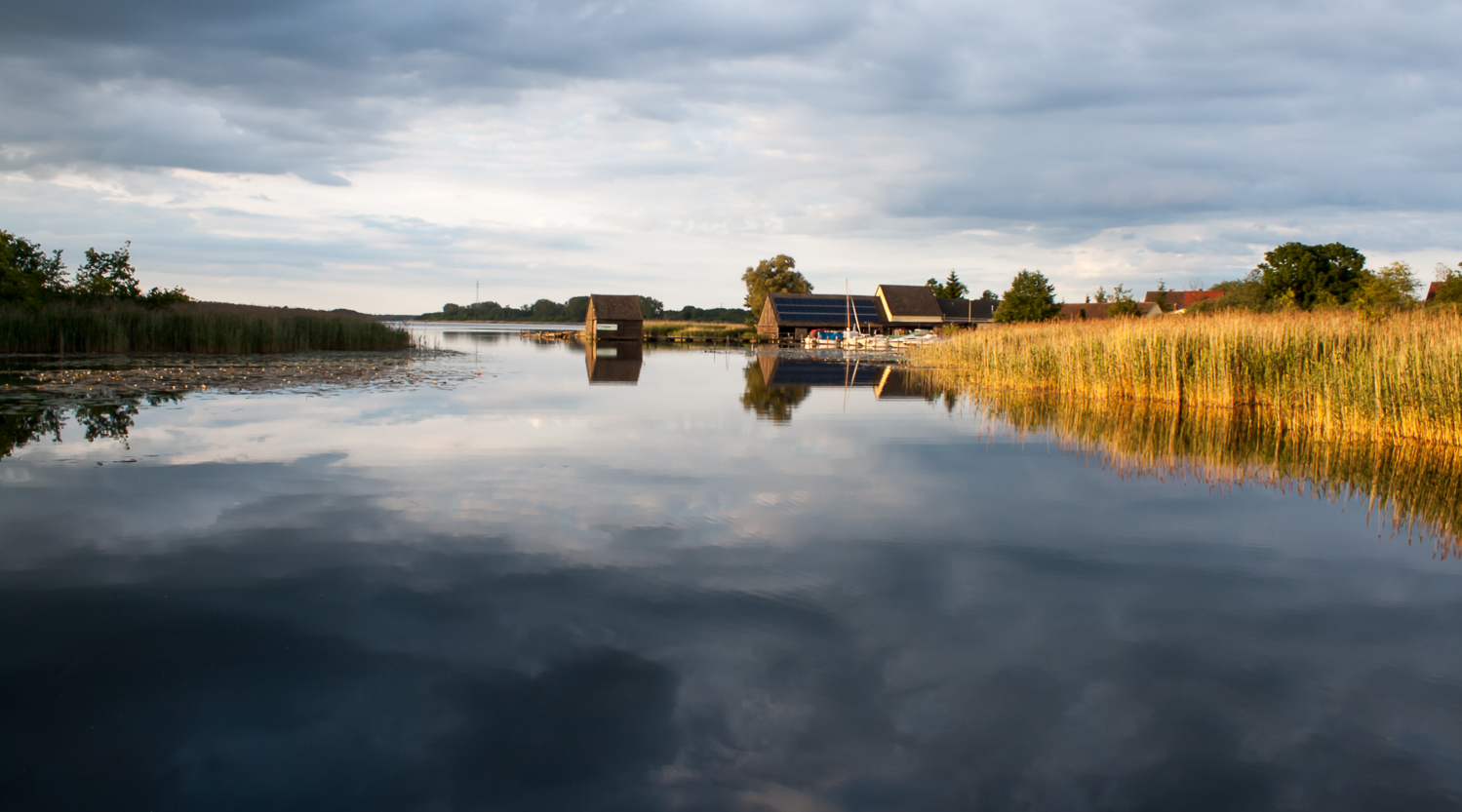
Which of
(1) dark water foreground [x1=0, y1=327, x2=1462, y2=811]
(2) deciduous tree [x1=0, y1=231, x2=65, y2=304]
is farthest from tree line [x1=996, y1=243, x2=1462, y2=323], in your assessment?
(2) deciduous tree [x1=0, y1=231, x2=65, y2=304]

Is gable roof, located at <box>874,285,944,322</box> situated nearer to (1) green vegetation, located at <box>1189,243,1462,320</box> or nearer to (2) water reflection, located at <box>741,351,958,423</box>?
(1) green vegetation, located at <box>1189,243,1462,320</box>

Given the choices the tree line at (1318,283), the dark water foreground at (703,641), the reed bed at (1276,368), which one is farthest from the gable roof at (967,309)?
the dark water foreground at (703,641)

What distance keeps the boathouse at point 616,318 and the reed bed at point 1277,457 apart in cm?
5855

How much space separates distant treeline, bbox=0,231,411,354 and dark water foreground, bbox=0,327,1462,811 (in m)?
23.6

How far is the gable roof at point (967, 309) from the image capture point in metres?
70.1

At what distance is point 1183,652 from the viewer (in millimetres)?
4426

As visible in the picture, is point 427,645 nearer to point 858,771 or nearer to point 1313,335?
point 858,771

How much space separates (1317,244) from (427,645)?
53381mm

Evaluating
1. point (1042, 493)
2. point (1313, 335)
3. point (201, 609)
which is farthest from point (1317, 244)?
point (201, 609)

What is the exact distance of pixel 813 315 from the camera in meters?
66.4

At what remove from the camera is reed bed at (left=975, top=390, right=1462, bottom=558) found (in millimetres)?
7992

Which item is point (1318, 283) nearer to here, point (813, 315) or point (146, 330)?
point (813, 315)

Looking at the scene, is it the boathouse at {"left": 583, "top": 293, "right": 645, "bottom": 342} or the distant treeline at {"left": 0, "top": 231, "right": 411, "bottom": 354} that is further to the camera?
the boathouse at {"left": 583, "top": 293, "right": 645, "bottom": 342}

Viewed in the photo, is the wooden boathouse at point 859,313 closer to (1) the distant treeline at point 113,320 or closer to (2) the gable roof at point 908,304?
(2) the gable roof at point 908,304
